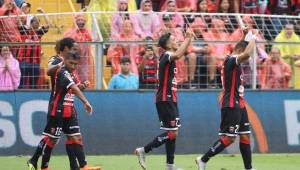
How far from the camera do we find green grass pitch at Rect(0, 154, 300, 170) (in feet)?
51.4

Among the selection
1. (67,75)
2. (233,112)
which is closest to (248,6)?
(233,112)

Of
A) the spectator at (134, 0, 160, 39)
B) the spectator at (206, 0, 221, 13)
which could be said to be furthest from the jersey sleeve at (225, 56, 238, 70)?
the spectator at (206, 0, 221, 13)

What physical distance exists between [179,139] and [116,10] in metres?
3.69

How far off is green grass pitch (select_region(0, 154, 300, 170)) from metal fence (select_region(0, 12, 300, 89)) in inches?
63.7

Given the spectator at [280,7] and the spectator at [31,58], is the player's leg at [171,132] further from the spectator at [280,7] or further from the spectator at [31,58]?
the spectator at [280,7]

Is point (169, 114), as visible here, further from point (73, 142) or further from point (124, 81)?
point (124, 81)

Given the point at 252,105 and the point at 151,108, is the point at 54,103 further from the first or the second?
the point at 252,105

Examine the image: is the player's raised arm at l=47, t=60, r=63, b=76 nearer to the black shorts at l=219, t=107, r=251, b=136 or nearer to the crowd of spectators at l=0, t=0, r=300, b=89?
the black shorts at l=219, t=107, r=251, b=136

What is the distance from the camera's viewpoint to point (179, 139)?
18453 millimetres

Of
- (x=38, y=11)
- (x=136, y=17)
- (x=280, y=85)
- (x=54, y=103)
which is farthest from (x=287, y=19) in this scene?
(x=54, y=103)

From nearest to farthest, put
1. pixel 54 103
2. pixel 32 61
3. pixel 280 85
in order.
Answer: pixel 54 103 < pixel 32 61 < pixel 280 85

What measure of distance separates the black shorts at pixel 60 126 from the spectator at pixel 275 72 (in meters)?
6.34

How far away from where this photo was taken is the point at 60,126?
13.8m

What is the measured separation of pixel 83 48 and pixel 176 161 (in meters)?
3.15
